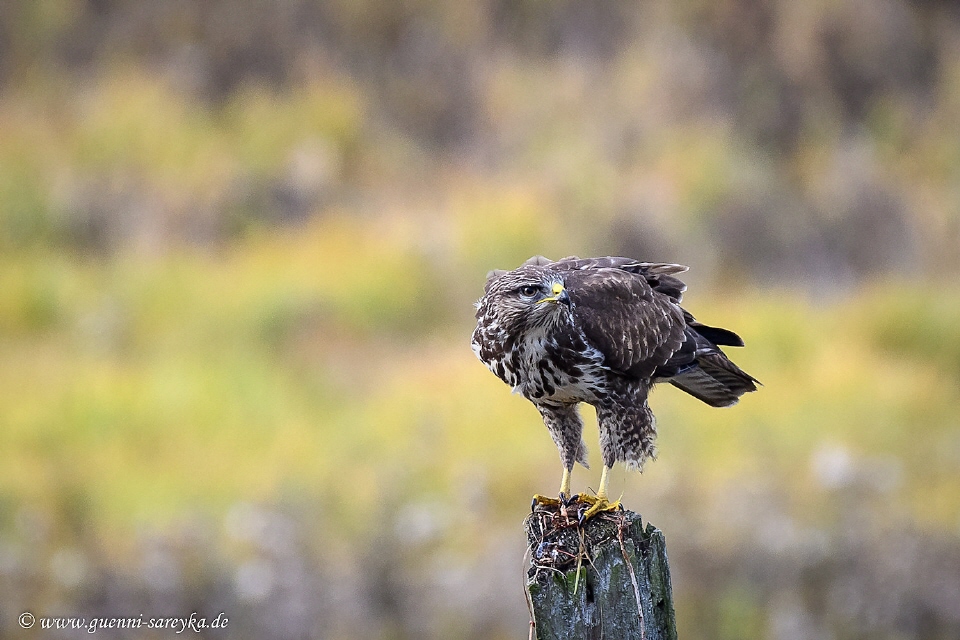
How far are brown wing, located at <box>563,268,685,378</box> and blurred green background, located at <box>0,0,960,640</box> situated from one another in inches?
169

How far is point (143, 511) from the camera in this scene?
902 cm

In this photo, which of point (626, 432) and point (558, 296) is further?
point (626, 432)

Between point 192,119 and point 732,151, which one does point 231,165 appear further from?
point 732,151

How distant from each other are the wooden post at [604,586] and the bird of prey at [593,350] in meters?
0.26

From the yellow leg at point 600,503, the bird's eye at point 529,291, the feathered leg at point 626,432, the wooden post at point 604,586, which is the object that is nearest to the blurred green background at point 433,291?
the feathered leg at point 626,432

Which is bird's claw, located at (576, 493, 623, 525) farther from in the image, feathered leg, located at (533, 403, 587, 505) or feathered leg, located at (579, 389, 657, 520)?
feathered leg, located at (533, 403, 587, 505)

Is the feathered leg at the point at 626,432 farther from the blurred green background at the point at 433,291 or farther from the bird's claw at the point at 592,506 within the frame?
the blurred green background at the point at 433,291

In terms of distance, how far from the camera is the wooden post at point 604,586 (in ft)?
11.5

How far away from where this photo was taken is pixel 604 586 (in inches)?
140

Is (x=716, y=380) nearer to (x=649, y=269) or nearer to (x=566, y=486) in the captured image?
(x=649, y=269)

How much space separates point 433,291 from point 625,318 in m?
7.27

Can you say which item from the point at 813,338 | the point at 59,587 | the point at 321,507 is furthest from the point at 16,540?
the point at 813,338

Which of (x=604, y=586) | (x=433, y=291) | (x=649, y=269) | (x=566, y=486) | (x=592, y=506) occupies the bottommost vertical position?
(x=604, y=586)

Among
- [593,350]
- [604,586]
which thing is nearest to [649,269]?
[593,350]
